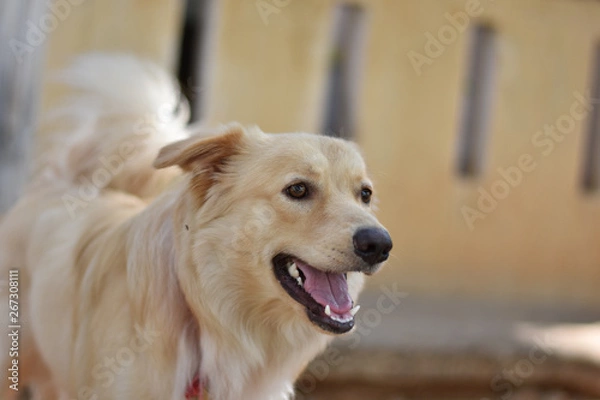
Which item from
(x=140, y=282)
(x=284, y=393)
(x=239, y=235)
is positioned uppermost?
(x=239, y=235)

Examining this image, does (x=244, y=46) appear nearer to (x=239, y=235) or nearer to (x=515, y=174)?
(x=515, y=174)

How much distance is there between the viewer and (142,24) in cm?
892

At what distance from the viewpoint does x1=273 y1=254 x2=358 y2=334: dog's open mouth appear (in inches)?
132

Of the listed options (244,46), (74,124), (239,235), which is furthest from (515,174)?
(239,235)

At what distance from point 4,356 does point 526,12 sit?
9.39 metres
